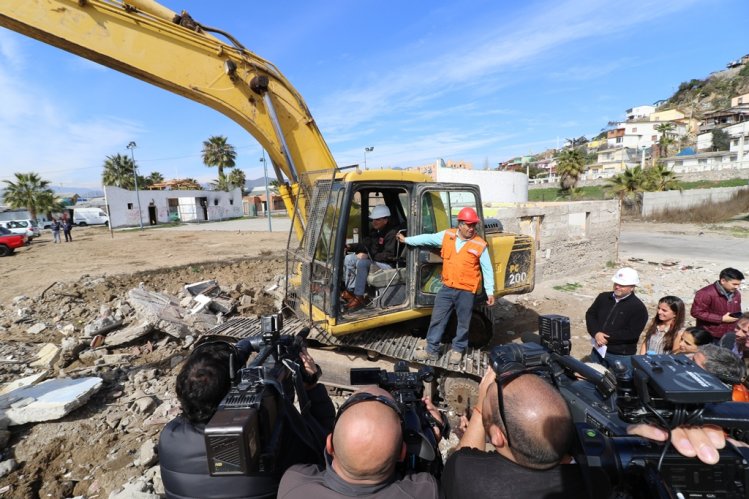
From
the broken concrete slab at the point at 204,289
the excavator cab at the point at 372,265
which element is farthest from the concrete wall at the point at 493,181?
the excavator cab at the point at 372,265

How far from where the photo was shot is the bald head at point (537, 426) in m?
1.37

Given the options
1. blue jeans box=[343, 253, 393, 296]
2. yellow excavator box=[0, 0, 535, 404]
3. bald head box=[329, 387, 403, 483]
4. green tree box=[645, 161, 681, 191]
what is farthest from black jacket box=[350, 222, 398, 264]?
green tree box=[645, 161, 681, 191]

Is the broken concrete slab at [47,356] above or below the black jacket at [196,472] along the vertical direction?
below

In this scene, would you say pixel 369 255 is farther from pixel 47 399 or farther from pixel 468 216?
pixel 47 399

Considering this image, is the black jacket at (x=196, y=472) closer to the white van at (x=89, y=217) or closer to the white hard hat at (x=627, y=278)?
the white hard hat at (x=627, y=278)

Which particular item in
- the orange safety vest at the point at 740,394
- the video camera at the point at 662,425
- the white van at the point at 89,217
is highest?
the white van at the point at 89,217

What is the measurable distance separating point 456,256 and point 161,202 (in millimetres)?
39352

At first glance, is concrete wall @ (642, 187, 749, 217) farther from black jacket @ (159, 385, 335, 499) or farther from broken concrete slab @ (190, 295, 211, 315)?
black jacket @ (159, 385, 335, 499)

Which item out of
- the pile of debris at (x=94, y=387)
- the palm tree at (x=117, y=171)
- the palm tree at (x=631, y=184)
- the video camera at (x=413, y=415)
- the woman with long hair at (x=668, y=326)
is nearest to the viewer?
the video camera at (x=413, y=415)

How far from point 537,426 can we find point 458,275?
2.73m

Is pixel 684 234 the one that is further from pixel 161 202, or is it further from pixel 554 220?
pixel 161 202

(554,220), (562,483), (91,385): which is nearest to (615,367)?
(562,483)

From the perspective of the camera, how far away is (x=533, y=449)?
1.37 meters

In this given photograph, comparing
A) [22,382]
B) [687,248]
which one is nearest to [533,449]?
[22,382]
